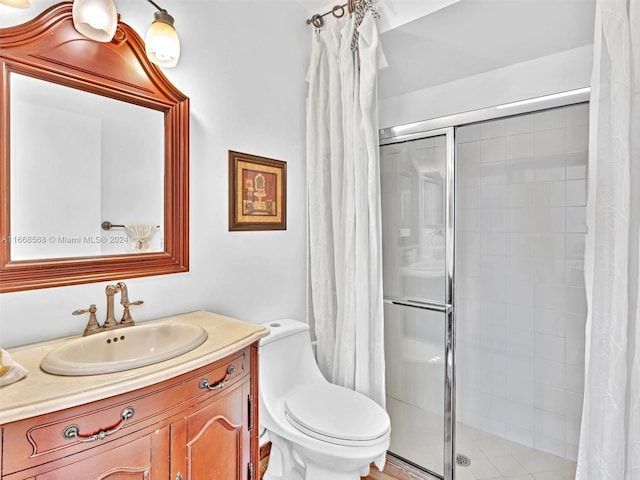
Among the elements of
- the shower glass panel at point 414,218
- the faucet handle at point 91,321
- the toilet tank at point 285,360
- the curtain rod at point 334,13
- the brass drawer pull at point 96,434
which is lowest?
the toilet tank at point 285,360

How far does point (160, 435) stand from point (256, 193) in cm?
119

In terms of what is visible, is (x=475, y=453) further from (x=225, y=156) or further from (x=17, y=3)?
(x=17, y=3)

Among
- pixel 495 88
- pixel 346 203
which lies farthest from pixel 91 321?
pixel 495 88

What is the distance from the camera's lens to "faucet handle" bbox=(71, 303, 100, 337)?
123cm

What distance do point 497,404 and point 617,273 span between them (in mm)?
1325

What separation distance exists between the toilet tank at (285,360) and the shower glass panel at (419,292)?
0.51 m

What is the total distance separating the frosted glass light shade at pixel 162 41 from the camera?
4.45 feet

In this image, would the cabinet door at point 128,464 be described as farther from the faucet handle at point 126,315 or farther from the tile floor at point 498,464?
the tile floor at point 498,464

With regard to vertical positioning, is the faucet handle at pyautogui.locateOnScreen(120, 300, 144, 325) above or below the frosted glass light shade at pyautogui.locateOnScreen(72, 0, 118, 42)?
below

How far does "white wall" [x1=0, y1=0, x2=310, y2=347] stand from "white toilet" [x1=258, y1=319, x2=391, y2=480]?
0.27 metres

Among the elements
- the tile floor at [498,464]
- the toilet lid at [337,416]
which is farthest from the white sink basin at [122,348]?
the tile floor at [498,464]

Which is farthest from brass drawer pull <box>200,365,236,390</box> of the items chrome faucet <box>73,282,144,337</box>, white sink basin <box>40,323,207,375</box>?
chrome faucet <box>73,282,144,337</box>

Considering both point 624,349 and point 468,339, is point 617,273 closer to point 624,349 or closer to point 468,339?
point 624,349

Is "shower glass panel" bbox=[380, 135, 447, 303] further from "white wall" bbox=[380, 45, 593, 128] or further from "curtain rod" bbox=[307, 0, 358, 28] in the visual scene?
"curtain rod" bbox=[307, 0, 358, 28]
